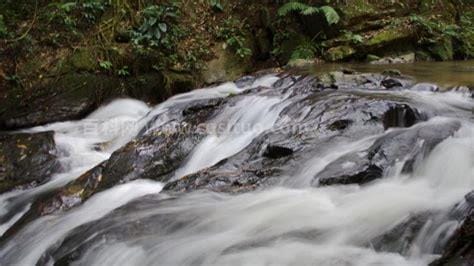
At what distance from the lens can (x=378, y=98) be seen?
211 inches

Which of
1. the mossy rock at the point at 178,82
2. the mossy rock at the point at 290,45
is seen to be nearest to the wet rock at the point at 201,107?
the mossy rock at the point at 178,82

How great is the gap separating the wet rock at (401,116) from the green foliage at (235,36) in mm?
5266

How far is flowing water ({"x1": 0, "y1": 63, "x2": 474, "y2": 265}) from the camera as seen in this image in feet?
10.5

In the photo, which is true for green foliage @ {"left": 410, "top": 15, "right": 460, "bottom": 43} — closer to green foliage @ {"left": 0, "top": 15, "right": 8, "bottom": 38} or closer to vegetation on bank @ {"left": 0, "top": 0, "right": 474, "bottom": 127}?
vegetation on bank @ {"left": 0, "top": 0, "right": 474, "bottom": 127}

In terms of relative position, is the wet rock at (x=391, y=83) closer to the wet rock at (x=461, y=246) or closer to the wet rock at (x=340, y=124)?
the wet rock at (x=340, y=124)

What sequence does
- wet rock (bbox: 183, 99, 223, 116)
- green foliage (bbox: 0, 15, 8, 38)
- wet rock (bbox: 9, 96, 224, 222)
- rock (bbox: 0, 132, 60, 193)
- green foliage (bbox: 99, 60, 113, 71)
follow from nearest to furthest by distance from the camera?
1. wet rock (bbox: 9, 96, 224, 222)
2. rock (bbox: 0, 132, 60, 193)
3. wet rock (bbox: 183, 99, 223, 116)
4. green foliage (bbox: 0, 15, 8, 38)
5. green foliage (bbox: 99, 60, 113, 71)

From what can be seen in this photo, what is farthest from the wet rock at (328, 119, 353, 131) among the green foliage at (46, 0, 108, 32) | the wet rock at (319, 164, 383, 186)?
the green foliage at (46, 0, 108, 32)

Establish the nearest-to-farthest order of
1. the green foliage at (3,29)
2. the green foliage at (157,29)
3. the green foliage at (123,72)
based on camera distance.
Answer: the green foliage at (3,29)
the green foliage at (123,72)
the green foliage at (157,29)

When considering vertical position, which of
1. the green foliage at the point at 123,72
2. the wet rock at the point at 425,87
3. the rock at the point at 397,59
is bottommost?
the rock at the point at 397,59

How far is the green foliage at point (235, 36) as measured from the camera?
393 inches

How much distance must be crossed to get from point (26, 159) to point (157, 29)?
157 inches

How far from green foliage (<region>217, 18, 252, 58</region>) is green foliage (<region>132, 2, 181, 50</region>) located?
0.96 meters

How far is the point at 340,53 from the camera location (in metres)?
9.96

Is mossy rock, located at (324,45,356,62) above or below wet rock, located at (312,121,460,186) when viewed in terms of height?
below
